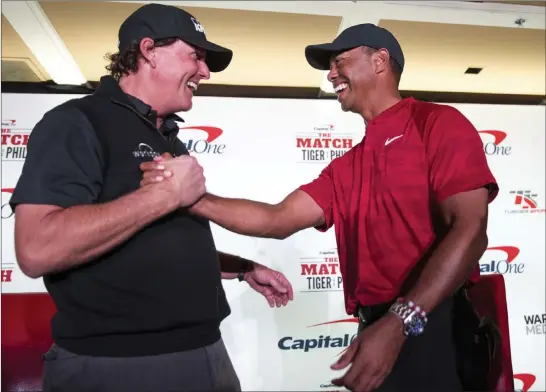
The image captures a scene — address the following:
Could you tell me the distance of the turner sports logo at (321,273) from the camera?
2.75m

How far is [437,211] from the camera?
4.05 ft

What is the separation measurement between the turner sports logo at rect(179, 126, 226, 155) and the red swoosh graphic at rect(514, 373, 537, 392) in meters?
2.25

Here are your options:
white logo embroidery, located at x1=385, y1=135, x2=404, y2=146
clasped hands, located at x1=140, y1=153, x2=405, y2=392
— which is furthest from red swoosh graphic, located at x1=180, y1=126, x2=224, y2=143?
clasped hands, located at x1=140, y1=153, x2=405, y2=392

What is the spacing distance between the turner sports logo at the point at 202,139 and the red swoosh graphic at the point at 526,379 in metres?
2.25

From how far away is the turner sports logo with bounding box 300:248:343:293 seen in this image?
275 cm

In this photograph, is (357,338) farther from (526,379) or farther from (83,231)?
(526,379)

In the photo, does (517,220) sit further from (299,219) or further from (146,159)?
(146,159)

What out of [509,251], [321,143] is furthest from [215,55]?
[509,251]

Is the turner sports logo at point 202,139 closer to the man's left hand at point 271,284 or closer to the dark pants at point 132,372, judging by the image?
the man's left hand at point 271,284

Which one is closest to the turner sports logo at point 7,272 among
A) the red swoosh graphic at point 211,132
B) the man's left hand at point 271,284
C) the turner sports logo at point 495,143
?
the red swoosh graphic at point 211,132

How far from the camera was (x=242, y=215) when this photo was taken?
4.63ft

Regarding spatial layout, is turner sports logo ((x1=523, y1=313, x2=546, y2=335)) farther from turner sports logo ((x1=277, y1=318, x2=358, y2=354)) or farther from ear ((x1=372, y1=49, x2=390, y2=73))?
ear ((x1=372, y1=49, x2=390, y2=73))

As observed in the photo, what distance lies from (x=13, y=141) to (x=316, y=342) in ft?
6.74

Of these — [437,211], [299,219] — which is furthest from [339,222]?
[437,211]
